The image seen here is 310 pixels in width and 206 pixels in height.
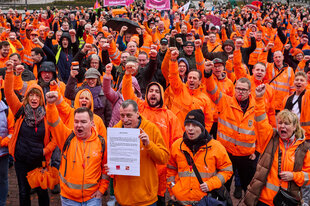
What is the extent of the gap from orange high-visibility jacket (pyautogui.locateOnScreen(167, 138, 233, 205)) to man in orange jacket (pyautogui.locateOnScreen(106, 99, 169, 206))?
0.23 meters

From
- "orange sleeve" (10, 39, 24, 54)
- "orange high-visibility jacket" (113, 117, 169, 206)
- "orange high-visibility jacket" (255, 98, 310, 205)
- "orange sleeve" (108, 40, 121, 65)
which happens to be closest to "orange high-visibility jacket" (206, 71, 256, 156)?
"orange high-visibility jacket" (255, 98, 310, 205)

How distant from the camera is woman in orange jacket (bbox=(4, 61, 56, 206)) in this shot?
4402 mm

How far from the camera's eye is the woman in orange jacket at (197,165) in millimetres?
3621

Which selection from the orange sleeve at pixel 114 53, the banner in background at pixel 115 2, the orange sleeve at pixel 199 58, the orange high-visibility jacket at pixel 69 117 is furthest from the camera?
the banner in background at pixel 115 2

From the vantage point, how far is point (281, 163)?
368 centimetres

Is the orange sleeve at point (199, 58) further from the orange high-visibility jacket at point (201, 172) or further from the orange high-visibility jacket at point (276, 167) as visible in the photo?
the orange high-visibility jacket at point (201, 172)

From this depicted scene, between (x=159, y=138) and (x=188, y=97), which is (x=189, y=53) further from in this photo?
(x=159, y=138)

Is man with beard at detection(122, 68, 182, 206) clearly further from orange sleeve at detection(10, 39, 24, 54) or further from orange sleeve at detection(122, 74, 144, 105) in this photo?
orange sleeve at detection(10, 39, 24, 54)

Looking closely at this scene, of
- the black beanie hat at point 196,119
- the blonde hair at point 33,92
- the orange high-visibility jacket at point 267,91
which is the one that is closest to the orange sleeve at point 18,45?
the blonde hair at point 33,92

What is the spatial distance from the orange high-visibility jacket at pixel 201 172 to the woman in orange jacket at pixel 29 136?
1.93m

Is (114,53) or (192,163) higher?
(114,53)

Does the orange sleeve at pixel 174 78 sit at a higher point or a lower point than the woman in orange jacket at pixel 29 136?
higher

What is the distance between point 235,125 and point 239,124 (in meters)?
0.07

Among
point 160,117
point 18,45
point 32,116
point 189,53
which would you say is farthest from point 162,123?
point 18,45
